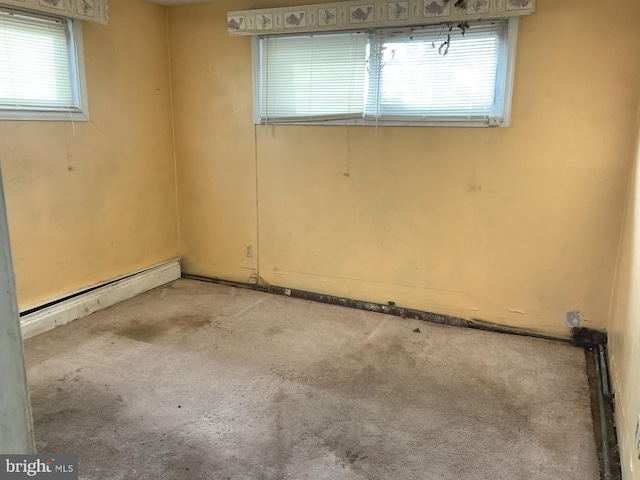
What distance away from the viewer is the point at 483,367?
2.80m

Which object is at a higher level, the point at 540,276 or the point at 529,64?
the point at 529,64

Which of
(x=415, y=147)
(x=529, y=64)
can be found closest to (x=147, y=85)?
Result: (x=415, y=147)

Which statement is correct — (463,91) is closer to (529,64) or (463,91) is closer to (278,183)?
(529,64)

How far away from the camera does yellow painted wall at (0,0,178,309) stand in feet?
10.1

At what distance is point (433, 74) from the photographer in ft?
10.4

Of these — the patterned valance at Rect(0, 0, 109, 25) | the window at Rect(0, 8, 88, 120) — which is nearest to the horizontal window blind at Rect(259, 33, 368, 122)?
the patterned valance at Rect(0, 0, 109, 25)

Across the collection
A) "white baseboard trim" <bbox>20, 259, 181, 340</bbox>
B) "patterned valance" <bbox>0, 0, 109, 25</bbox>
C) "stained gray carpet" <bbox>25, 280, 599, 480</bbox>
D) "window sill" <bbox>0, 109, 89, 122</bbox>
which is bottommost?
"stained gray carpet" <bbox>25, 280, 599, 480</bbox>

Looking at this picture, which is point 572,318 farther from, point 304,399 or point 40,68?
point 40,68

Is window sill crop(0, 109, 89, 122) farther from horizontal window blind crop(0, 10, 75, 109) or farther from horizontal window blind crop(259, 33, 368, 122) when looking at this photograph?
horizontal window blind crop(259, 33, 368, 122)

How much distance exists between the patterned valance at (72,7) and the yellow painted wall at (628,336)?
138 inches

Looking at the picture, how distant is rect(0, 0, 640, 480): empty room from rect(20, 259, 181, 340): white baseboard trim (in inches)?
0.7

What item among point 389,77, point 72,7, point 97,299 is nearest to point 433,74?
point 389,77

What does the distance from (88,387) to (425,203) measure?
2.42m

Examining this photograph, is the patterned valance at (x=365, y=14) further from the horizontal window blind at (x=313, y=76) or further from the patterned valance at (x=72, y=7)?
the patterned valance at (x=72, y=7)
